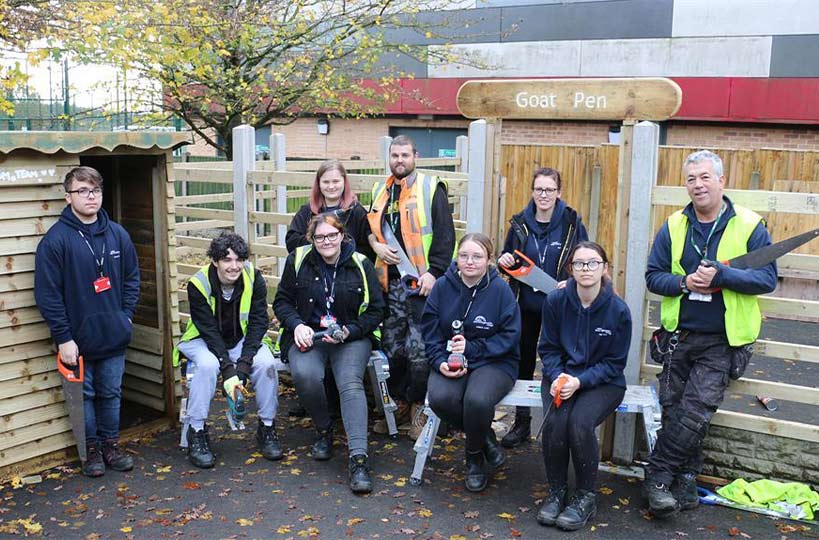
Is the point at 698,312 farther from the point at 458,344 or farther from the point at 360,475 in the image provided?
the point at 360,475

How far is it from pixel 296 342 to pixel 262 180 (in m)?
2.34

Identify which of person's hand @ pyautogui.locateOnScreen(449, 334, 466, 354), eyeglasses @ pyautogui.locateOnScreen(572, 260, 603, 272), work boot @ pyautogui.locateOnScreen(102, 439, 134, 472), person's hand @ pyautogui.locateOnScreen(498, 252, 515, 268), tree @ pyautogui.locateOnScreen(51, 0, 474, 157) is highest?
tree @ pyautogui.locateOnScreen(51, 0, 474, 157)

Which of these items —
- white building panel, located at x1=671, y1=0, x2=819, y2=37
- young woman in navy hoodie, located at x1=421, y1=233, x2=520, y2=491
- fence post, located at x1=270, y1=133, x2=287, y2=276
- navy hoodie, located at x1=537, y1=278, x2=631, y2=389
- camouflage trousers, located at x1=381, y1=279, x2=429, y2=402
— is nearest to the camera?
navy hoodie, located at x1=537, y1=278, x2=631, y2=389

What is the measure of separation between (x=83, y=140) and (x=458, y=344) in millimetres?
2602

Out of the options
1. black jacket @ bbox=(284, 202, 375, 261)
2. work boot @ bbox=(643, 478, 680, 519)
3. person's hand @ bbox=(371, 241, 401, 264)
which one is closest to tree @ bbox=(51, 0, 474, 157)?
black jacket @ bbox=(284, 202, 375, 261)

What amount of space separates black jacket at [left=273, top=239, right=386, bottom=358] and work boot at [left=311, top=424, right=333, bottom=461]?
25.3 inches

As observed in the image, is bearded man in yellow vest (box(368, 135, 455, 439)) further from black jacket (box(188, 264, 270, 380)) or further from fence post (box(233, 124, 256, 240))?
fence post (box(233, 124, 256, 240))

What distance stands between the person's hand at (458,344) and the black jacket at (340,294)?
2.21 ft

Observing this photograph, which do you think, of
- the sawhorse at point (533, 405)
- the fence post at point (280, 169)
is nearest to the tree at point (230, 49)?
the fence post at point (280, 169)

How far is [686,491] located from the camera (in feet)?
15.3

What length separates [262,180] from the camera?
7230mm

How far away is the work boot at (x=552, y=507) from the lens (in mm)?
4492

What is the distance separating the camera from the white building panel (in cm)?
1445

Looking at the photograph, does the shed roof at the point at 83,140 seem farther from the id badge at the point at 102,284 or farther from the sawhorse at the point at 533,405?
the sawhorse at the point at 533,405
